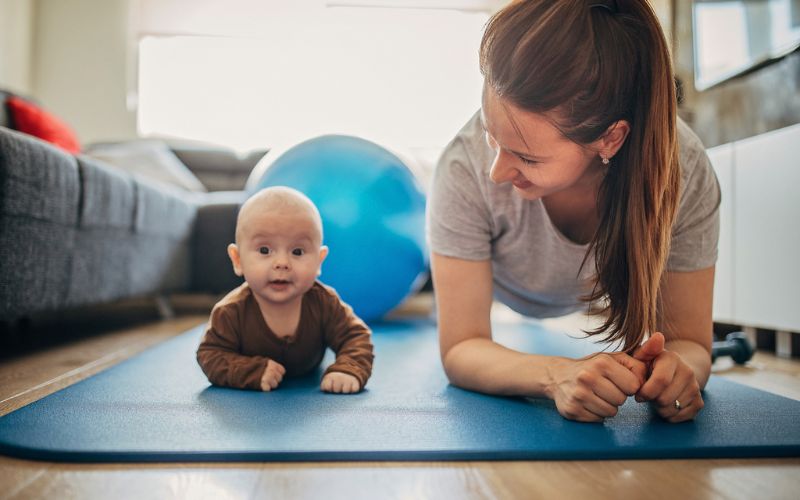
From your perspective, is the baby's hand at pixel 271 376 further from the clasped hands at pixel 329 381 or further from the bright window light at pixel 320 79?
the bright window light at pixel 320 79

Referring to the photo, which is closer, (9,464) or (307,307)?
(9,464)

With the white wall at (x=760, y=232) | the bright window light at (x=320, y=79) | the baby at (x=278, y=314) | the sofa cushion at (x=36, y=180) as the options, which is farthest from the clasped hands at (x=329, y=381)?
the bright window light at (x=320, y=79)

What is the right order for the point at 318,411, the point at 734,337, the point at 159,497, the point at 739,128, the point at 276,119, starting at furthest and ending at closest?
the point at 276,119 → the point at 739,128 → the point at 734,337 → the point at 318,411 → the point at 159,497

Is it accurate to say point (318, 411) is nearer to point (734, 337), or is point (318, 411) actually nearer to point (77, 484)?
point (77, 484)

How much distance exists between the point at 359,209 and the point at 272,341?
710 millimetres

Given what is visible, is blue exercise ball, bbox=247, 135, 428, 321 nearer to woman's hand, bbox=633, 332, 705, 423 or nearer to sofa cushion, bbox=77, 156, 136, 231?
sofa cushion, bbox=77, 156, 136, 231

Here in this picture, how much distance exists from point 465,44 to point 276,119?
5.08ft

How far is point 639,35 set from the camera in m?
0.77

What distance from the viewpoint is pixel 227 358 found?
3.50 feet

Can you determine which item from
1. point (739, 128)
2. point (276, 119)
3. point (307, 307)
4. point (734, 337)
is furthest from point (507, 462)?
point (276, 119)

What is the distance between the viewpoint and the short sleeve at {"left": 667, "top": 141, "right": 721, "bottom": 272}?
3.12ft

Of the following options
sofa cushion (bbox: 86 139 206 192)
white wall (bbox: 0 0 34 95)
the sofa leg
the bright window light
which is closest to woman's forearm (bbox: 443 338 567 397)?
the sofa leg

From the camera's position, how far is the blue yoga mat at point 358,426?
0.69 metres

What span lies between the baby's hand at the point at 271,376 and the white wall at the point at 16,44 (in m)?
3.43
